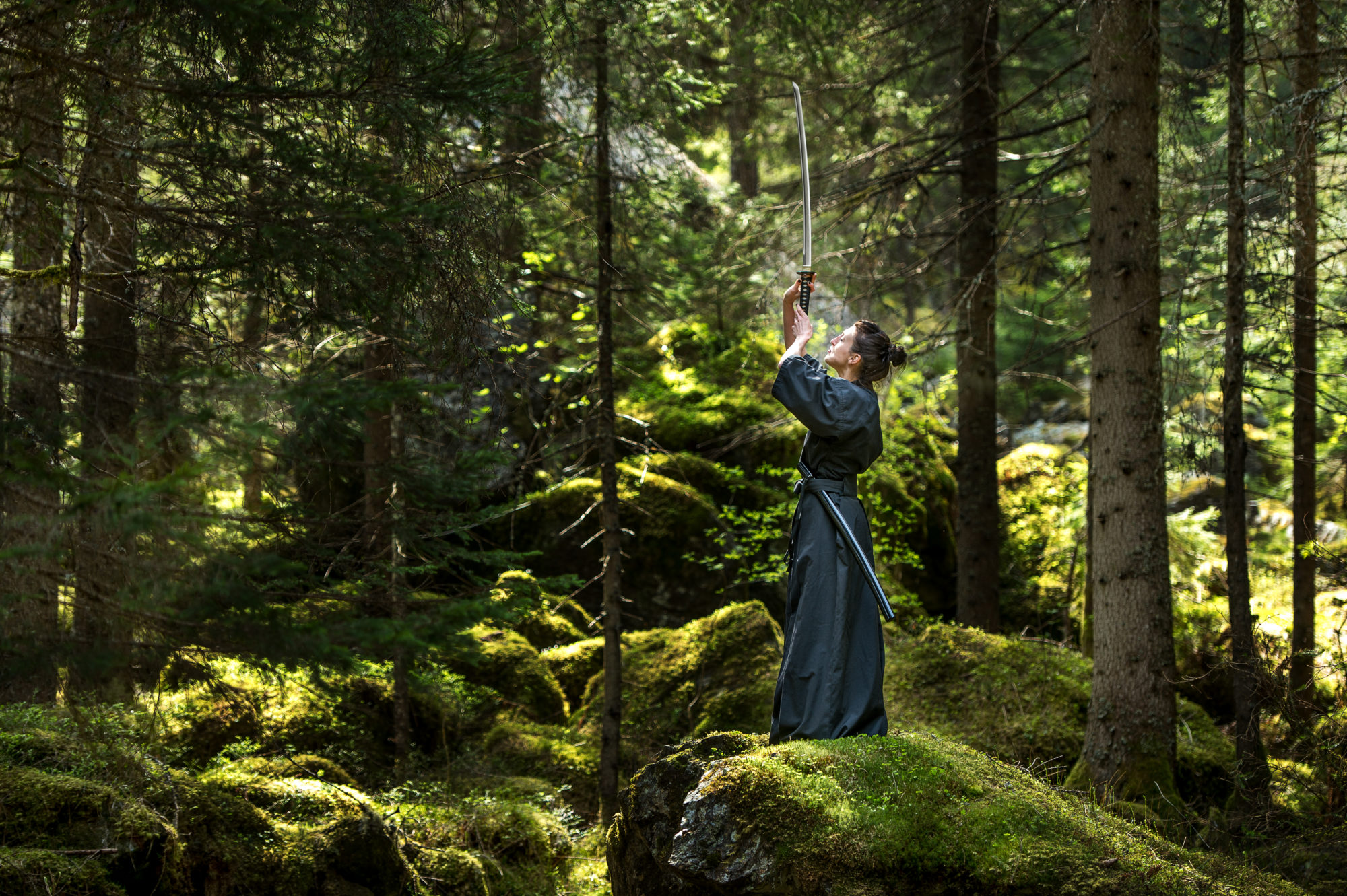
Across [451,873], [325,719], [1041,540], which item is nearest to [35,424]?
[451,873]

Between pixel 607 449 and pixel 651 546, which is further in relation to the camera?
pixel 651 546

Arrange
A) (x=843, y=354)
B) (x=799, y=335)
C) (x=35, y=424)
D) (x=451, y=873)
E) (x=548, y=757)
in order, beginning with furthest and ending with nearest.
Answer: (x=548, y=757) → (x=451, y=873) → (x=843, y=354) → (x=799, y=335) → (x=35, y=424)

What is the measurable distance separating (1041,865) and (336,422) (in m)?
3.31

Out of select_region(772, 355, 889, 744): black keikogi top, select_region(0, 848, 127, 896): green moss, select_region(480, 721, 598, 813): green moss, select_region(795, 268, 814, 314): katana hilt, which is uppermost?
select_region(795, 268, 814, 314): katana hilt

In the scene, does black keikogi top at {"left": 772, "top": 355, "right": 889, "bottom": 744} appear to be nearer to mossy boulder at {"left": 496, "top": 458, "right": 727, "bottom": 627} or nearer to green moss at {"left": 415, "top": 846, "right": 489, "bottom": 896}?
green moss at {"left": 415, "top": 846, "right": 489, "bottom": 896}

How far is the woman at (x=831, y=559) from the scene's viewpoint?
191 inches

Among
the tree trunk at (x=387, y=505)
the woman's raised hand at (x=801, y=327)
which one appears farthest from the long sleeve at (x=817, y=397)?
the tree trunk at (x=387, y=505)

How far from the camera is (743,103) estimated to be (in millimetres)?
13070

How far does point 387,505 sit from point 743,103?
1041 centimetres

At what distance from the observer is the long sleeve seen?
4.96m

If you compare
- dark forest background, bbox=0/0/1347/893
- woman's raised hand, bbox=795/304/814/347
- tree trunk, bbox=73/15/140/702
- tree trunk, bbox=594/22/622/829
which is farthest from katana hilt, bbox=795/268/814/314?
tree trunk, bbox=73/15/140/702

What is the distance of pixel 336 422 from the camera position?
138 inches

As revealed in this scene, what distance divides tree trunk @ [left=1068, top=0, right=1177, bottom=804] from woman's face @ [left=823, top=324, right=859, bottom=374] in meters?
2.58

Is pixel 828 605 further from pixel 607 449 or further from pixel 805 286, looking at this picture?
pixel 607 449
